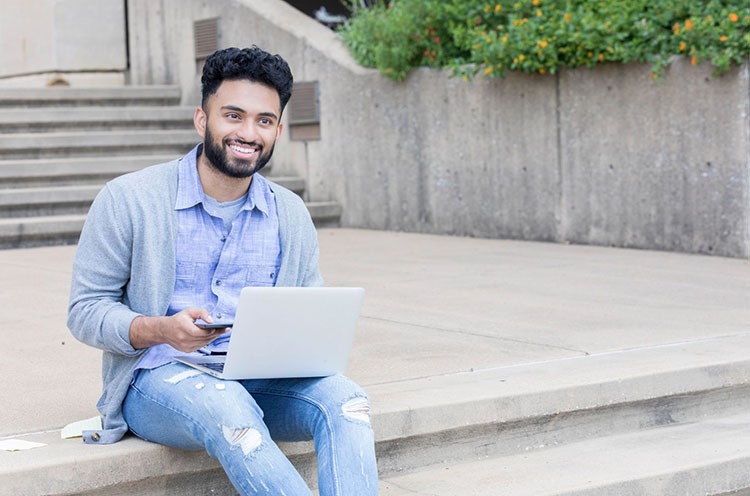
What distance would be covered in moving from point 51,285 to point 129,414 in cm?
340

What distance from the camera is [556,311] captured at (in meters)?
5.32

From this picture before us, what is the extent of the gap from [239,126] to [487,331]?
6.81ft

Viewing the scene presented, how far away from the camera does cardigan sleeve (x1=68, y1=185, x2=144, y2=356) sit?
9.77ft

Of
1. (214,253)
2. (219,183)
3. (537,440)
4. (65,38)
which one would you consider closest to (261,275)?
(214,253)

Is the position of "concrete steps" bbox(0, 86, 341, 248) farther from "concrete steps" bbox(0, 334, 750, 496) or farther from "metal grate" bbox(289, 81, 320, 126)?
"concrete steps" bbox(0, 334, 750, 496)

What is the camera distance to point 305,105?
9.93 m

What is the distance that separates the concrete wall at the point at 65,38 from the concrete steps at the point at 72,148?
3.30 feet

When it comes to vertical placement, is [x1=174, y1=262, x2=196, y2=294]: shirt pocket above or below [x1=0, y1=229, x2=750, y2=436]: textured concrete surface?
above

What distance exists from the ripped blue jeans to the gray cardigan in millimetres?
72

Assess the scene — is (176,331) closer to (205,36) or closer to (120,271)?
(120,271)

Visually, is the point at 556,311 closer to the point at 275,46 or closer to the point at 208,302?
the point at 208,302

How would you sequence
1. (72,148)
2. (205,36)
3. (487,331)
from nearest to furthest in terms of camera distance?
(487,331) → (72,148) → (205,36)

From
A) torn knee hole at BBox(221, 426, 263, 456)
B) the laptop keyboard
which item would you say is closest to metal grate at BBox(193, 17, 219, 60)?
the laptop keyboard

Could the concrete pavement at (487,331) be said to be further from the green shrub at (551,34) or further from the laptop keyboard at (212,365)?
the green shrub at (551,34)
